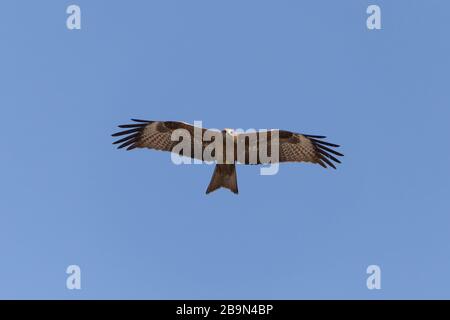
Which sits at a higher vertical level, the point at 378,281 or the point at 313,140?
the point at 313,140

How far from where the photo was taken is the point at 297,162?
514 inches

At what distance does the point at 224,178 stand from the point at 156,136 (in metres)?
1.53

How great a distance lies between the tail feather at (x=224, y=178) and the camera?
41.0ft

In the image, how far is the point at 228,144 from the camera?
1261 cm

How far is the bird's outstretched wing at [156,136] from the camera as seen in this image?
12898 millimetres

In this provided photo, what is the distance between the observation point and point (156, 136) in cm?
1309

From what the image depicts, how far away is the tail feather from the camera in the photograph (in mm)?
12484

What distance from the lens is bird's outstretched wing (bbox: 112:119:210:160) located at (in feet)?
42.3

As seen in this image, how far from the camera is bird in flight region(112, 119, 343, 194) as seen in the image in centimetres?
1258

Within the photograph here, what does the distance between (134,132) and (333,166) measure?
11.8ft

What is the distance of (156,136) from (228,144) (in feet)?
4.55
